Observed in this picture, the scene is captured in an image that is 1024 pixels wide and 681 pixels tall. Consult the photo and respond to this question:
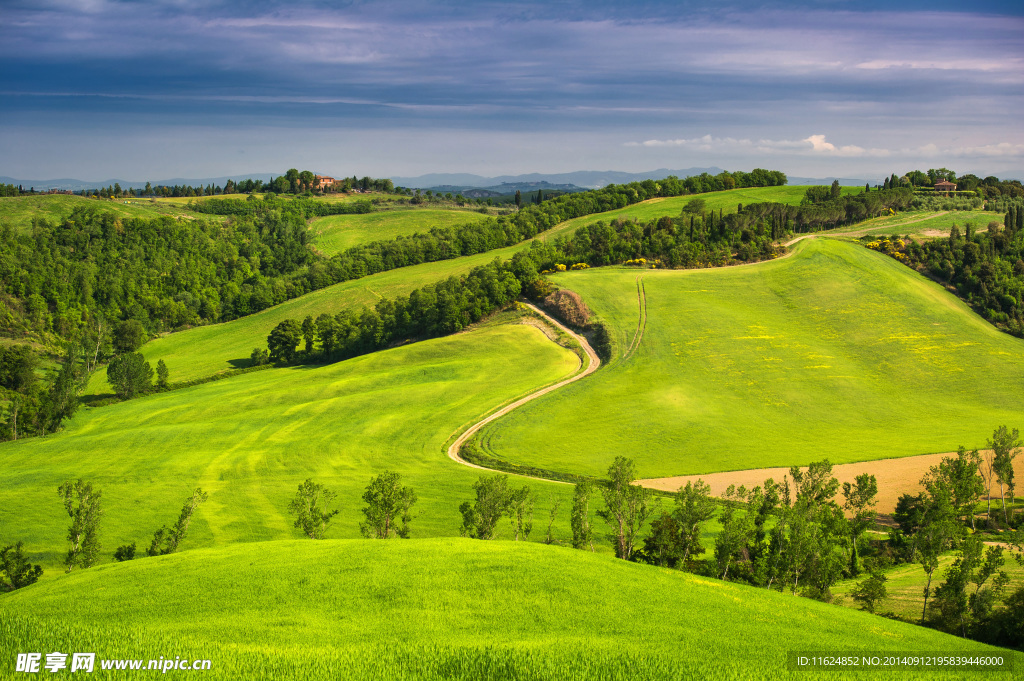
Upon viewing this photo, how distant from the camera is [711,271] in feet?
458

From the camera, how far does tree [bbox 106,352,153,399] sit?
121 m

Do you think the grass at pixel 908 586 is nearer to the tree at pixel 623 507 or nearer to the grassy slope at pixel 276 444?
the tree at pixel 623 507

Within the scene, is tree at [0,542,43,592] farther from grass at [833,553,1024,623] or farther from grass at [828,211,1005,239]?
grass at [828,211,1005,239]

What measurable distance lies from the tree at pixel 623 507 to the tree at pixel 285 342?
4215 inches

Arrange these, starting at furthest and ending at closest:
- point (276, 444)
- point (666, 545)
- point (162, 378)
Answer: point (162, 378), point (276, 444), point (666, 545)

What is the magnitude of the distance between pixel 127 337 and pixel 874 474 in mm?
175796

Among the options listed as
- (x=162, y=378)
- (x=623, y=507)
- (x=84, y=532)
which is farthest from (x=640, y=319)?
(x=162, y=378)

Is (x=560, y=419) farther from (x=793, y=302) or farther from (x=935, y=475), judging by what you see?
(x=793, y=302)

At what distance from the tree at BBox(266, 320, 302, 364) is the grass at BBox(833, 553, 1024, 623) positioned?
401ft

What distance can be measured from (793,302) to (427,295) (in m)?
77.0

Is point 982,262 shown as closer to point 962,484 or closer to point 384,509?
point 962,484

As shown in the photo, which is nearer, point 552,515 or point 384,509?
point 552,515

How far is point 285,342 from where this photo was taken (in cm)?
14162

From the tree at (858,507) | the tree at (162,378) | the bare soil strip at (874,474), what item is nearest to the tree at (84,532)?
the bare soil strip at (874,474)
